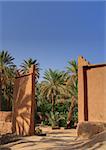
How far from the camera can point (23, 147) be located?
13.1m

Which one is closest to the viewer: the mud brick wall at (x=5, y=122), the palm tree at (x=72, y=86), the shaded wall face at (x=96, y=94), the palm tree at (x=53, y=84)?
the shaded wall face at (x=96, y=94)

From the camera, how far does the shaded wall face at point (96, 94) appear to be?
560 inches

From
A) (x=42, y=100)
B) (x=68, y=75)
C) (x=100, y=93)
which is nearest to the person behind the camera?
(x=100, y=93)

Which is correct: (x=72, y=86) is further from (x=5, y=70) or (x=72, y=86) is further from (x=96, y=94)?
(x=96, y=94)

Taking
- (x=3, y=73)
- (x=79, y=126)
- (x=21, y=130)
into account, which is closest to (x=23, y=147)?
(x=79, y=126)

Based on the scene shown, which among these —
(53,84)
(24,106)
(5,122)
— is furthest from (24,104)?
(53,84)

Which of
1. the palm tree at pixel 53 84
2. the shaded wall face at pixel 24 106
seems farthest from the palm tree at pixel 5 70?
the shaded wall face at pixel 24 106

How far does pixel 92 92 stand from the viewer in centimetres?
1484

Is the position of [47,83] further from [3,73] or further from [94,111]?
[94,111]

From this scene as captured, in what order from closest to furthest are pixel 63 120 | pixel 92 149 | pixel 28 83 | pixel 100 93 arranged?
pixel 92 149, pixel 100 93, pixel 28 83, pixel 63 120

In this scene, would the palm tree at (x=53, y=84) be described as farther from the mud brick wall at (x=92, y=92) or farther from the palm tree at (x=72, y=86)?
the mud brick wall at (x=92, y=92)

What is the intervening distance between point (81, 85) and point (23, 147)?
14.4ft

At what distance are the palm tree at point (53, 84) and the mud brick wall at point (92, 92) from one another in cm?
2292

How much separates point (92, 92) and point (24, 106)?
5656mm
